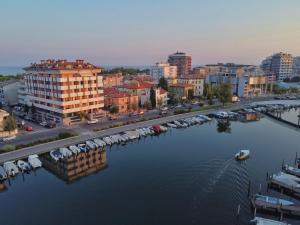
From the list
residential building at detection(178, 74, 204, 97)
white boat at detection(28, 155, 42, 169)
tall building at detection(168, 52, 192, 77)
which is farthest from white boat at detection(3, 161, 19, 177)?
tall building at detection(168, 52, 192, 77)

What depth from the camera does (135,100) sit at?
76625 millimetres

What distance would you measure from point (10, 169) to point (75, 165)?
29.6ft

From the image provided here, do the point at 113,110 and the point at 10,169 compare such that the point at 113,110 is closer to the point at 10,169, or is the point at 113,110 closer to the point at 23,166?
the point at 23,166

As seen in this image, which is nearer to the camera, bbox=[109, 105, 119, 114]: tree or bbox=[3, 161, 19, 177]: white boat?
bbox=[3, 161, 19, 177]: white boat

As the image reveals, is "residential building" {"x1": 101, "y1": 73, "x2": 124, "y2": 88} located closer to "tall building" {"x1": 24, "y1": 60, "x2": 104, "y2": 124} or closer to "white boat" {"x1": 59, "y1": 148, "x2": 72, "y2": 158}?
"tall building" {"x1": 24, "y1": 60, "x2": 104, "y2": 124}

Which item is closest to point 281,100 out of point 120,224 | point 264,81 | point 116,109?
point 264,81

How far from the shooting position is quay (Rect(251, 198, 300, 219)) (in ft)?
88.2

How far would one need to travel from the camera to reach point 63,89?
184 ft

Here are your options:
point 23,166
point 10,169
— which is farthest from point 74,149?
point 10,169

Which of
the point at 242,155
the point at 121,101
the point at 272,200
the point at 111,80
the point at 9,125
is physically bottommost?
the point at 272,200

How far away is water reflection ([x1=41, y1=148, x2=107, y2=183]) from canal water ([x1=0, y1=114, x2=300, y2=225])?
1.20m

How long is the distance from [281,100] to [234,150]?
2816 inches

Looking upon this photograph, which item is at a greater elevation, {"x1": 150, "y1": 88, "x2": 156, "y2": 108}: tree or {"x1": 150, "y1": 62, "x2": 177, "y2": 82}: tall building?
{"x1": 150, "y1": 62, "x2": 177, "y2": 82}: tall building

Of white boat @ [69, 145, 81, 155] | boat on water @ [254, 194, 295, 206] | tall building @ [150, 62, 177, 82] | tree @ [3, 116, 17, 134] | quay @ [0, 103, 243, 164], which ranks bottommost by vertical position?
boat on water @ [254, 194, 295, 206]
